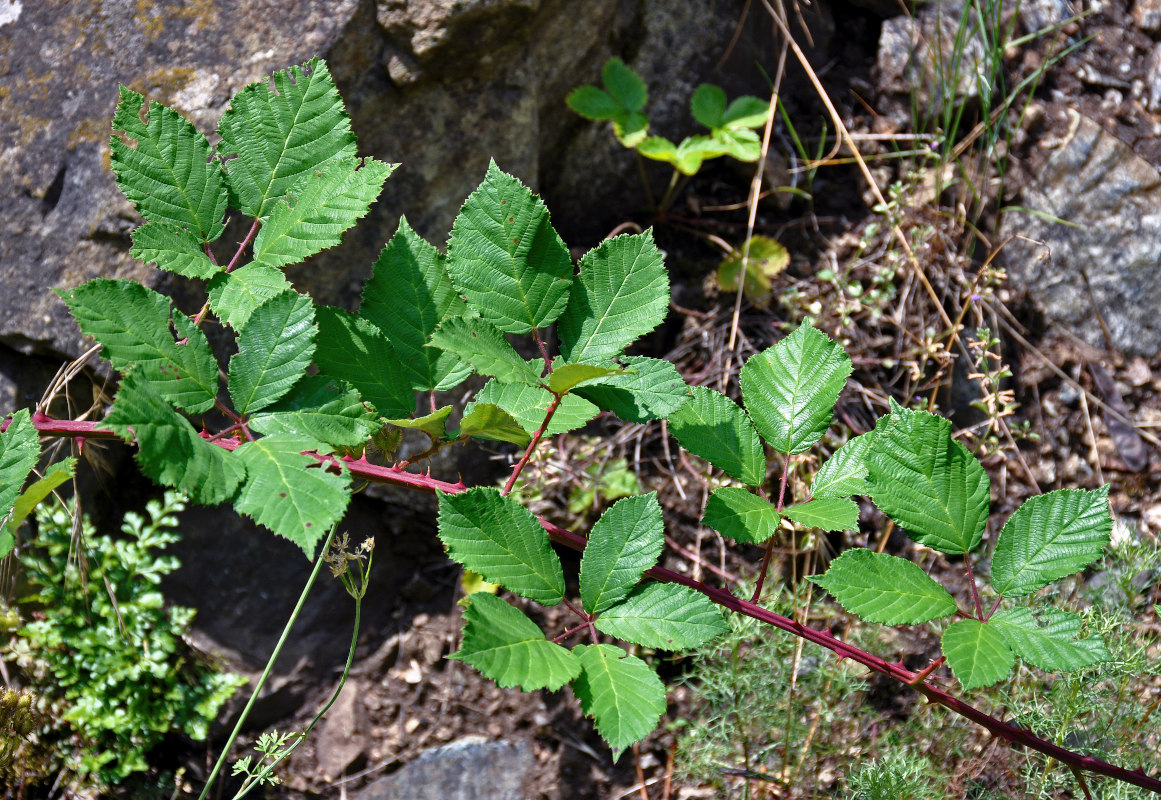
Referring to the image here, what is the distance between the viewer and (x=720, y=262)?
2594 millimetres

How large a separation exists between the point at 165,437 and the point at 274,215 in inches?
15.2

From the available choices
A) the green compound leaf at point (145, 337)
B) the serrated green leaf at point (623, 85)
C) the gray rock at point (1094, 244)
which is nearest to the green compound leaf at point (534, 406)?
the green compound leaf at point (145, 337)

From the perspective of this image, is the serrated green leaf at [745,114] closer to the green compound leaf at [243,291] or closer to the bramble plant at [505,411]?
the bramble plant at [505,411]

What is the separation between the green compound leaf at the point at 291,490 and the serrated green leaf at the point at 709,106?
1.85 m

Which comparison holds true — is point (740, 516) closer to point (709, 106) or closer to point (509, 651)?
point (509, 651)

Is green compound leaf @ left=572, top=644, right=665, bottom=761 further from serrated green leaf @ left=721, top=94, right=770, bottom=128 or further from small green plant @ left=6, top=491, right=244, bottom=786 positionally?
serrated green leaf @ left=721, top=94, right=770, bottom=128

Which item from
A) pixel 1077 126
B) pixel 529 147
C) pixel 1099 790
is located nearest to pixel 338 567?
pixel 529 147

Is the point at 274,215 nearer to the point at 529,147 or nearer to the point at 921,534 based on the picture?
the point at 921,534

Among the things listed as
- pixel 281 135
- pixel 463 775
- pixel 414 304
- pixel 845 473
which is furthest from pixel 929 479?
pixel 463 775

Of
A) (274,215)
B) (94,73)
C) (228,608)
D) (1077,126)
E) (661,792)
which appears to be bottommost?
(661,792)

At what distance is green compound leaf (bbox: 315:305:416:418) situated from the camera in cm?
114

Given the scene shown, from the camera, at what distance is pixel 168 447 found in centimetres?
91

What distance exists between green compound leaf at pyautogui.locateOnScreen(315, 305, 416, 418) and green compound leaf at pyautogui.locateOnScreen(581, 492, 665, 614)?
0.32 metres

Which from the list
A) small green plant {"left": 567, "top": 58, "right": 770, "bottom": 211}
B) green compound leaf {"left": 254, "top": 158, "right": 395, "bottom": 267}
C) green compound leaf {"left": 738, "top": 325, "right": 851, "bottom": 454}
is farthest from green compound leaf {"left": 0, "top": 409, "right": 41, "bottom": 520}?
small green plant {"left": 567, "top": 58, "right": 770, "bottom": 211}
